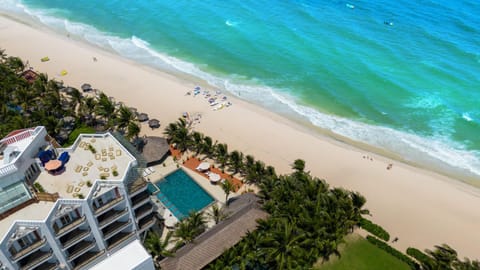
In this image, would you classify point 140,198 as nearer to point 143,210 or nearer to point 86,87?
point 143,210

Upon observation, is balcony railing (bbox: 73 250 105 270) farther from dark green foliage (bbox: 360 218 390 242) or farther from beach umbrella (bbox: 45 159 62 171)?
dark green foliage (bbox: 360 218 390 242)

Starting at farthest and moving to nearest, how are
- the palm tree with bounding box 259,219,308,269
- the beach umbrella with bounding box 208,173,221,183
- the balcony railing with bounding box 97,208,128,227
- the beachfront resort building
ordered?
the beach umbrella with bounding box 208,173,221,183 < the palm tree with bounding box 259,219,308,269 < the balcony railing with bounding box 97,208,128,227 < the beachfront resort building

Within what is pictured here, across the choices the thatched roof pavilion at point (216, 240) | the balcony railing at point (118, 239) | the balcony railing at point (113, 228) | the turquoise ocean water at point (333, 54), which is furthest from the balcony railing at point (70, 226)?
the turquoise ocean water at point (333, 54)

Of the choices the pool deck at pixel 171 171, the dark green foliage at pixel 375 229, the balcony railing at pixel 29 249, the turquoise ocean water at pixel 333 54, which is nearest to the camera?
the balcony railing at pixel 29 249

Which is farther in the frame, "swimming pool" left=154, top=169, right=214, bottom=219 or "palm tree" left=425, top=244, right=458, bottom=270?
"swimming pool" left=154, top=169, right=214, bottom=219

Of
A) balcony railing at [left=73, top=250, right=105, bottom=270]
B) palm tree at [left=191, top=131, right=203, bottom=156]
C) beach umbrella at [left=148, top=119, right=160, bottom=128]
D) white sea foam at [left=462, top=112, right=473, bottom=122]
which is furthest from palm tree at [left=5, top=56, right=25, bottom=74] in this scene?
white sea foam at [left=462, top=112, right=473, bottom=122]

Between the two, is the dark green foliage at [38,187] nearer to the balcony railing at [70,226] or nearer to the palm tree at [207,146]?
the balcony railing at [70,226]
